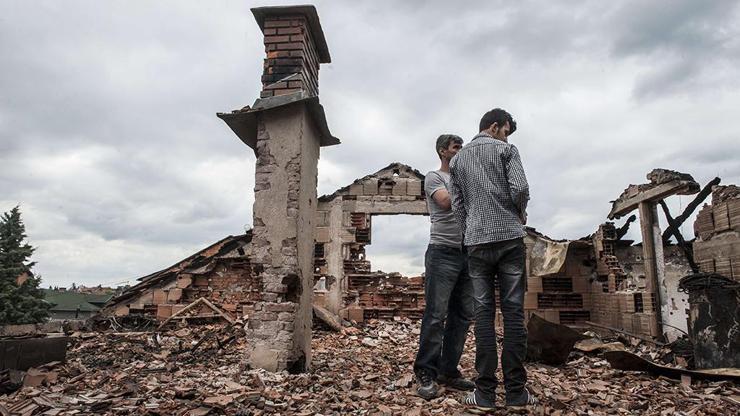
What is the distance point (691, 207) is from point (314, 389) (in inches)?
313

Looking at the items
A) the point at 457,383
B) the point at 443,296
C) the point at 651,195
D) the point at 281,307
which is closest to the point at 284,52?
the point at 281,307

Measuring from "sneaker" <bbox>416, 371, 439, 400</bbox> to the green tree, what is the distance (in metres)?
24.0

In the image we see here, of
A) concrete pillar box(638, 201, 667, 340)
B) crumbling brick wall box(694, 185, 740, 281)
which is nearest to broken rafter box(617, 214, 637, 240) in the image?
concrete pillar box(638, 201, 667, 340)

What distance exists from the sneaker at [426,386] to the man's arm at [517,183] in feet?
4.55

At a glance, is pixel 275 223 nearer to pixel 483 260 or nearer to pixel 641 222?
pixel 483 260

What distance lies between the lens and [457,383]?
12.1 ft

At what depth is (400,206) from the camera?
11.3 meters

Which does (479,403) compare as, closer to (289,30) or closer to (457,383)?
(457,383)

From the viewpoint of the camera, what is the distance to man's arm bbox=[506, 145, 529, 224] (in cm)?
308

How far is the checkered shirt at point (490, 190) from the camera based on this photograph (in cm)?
309

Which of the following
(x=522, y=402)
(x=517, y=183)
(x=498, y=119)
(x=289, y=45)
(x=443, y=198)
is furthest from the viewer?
(x=289, y=45)

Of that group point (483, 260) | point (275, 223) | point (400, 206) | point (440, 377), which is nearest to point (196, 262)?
point (400, 206)

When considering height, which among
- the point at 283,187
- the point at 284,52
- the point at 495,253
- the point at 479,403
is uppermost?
the point at 284,52

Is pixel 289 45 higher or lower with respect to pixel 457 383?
higher
